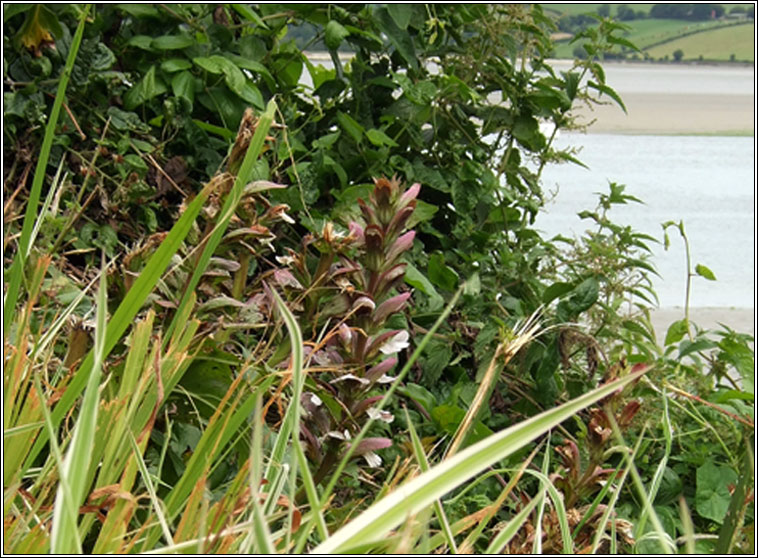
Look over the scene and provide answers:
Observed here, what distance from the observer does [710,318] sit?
89.4 inches

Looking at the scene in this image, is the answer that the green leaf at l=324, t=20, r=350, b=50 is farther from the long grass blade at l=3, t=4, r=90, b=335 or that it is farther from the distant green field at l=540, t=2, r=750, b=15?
the long grass blade at l=3, t=4, r=90, b=335

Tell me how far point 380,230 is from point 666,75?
101 cm

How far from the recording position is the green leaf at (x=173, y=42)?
175 centimetres

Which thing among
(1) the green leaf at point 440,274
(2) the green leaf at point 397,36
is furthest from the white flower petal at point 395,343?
(2) the green leaf at point 397,36

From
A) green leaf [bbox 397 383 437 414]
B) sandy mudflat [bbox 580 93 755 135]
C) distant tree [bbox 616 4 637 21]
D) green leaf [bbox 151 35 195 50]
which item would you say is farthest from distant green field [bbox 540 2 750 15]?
green leaf [bbox 397 383 437 414]

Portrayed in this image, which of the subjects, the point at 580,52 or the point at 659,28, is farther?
the point at 580,52

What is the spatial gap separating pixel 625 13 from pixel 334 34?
24.2 inches

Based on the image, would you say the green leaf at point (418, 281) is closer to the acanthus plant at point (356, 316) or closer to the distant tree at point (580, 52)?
the acanthus plant at point (356, 316)

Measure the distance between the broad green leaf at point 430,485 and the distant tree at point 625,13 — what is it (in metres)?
1.40

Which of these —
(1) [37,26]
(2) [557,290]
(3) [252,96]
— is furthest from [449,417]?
(1) [37,26]

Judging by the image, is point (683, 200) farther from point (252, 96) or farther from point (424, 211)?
point (252, 96)

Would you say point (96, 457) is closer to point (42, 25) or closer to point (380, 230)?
point (380, 230)

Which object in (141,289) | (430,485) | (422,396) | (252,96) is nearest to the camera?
(430,485)

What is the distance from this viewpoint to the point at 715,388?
2047mm
